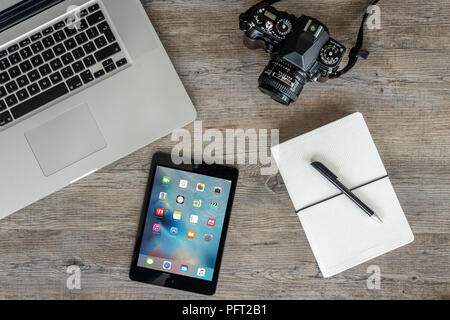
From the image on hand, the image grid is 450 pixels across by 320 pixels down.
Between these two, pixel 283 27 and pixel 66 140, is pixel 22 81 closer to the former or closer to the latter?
pixel 66 140

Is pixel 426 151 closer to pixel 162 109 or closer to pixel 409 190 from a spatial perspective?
pixel 409 190

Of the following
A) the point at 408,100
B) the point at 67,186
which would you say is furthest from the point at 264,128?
the point at 67,186

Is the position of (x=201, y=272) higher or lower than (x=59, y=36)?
lower

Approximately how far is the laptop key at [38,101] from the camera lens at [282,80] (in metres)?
0.37

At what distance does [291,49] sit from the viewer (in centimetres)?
60

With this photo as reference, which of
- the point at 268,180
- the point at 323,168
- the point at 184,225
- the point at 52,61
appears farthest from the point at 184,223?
the point at 52,61

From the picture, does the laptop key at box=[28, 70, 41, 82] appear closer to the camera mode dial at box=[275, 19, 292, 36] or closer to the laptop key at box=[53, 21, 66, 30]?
the laptop key at box=[53, 21, 66, 30]

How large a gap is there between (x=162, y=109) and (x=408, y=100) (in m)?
0.49

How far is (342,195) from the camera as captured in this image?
67 centimetres

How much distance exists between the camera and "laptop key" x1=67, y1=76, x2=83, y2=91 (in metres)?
0.65

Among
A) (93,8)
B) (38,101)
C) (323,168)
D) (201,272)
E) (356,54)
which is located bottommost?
(201,272)

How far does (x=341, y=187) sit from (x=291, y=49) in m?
0.27

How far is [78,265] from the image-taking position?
71cm
